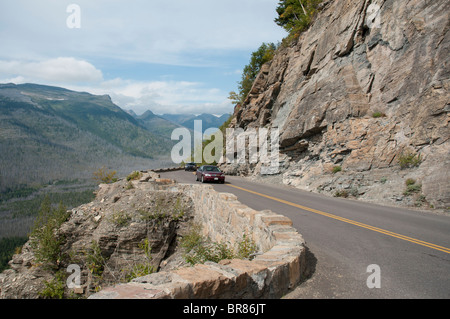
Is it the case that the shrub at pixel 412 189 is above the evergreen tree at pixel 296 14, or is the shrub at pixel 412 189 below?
below

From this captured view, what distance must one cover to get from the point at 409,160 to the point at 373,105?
567 cm

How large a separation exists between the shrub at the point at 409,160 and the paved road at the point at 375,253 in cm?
396

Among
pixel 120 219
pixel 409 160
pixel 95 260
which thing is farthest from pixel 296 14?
pixel 95 260

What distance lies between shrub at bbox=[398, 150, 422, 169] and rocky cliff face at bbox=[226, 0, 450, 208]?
2.0 inches

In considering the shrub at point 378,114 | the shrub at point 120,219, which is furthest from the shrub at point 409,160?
the shrub at point 120,219

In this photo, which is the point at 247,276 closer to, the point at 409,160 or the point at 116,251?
the point at 116,251

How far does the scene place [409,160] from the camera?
13.8m

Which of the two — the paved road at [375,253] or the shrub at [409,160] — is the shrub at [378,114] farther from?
the paved road at [375,253]

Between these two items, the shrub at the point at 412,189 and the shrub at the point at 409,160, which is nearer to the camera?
the shrub at the point at 412,189

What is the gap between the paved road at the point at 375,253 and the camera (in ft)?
13.4

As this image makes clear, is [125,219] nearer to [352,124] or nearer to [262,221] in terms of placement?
[262,221]

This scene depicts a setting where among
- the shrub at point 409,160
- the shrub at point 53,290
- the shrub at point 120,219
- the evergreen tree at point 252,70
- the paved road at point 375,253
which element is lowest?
the shrub at point 53,290

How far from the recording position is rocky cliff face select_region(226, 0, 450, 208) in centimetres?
1344

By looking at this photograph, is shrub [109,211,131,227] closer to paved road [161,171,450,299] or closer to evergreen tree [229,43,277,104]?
paved road [161,171,450,299]
